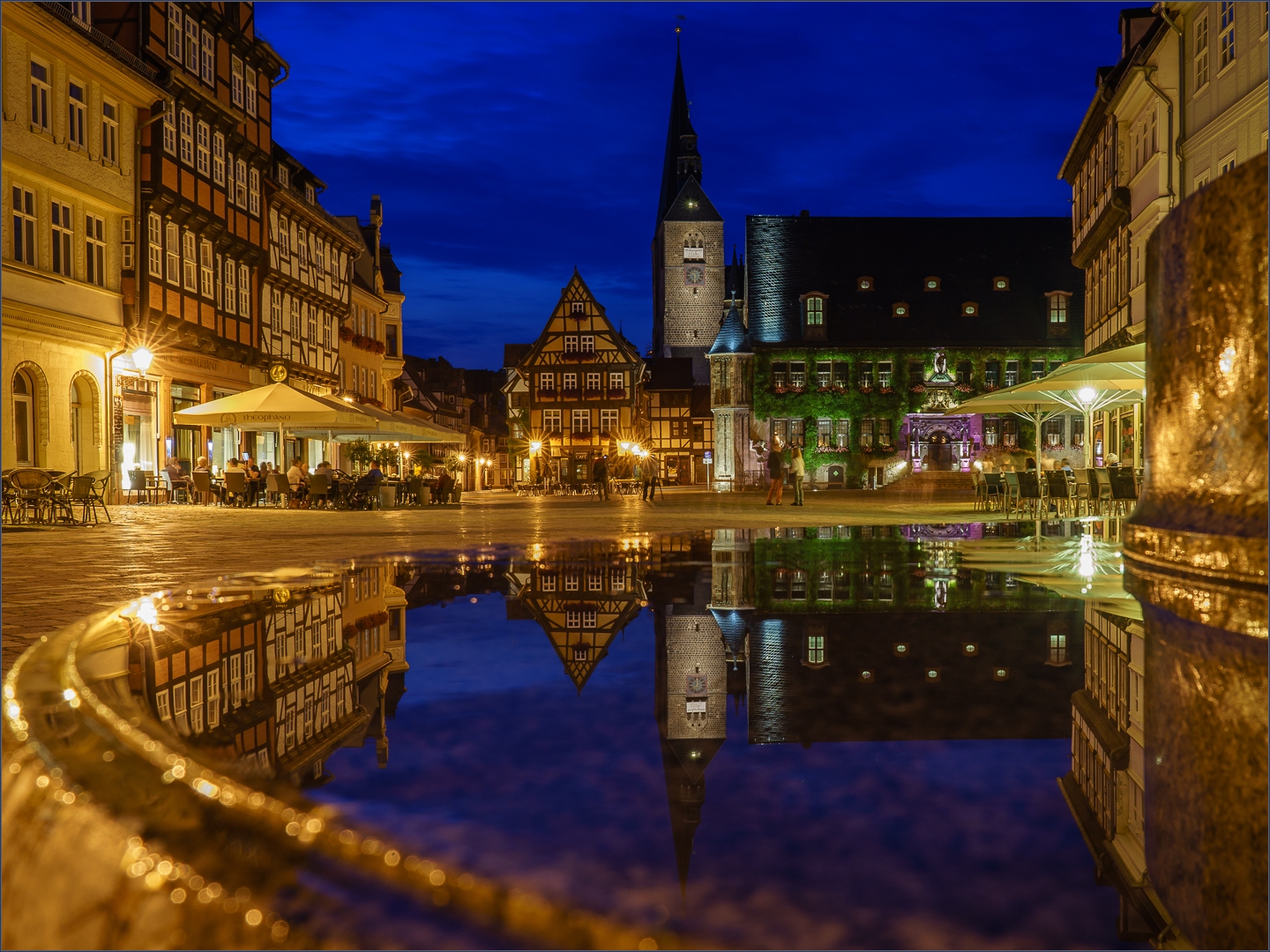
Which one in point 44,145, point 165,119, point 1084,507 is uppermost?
point 165,119

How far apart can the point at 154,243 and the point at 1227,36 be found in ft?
81.6

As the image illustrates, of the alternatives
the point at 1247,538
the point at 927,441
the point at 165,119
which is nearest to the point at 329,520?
the point at 165,119

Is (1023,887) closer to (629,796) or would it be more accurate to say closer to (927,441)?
(629,796)

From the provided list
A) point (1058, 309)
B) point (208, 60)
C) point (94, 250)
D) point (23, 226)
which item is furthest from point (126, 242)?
point (1058, 309)

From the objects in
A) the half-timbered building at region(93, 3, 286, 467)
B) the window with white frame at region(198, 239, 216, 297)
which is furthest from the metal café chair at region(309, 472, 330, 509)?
the window with white frame at region(198, 239, 216, 297)

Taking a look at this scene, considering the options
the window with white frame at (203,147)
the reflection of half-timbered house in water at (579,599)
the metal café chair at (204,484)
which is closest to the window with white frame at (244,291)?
the window with white frame at (203,147)

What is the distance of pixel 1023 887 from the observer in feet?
6.77

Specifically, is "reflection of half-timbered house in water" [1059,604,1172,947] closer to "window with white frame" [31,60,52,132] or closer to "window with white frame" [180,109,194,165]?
"window with white frame" [31,60,52,132]

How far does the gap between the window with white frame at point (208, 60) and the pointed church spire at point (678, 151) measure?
55.1 meters

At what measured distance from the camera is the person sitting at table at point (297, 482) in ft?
88.2

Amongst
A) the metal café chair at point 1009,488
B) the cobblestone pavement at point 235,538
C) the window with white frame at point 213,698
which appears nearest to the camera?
the window with white frame at point 213,698

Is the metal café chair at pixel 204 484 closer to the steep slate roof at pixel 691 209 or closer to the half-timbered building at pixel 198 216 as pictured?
the half-timbered building at pixel 198 216

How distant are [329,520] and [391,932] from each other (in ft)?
60.1

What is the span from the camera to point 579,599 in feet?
24.0
